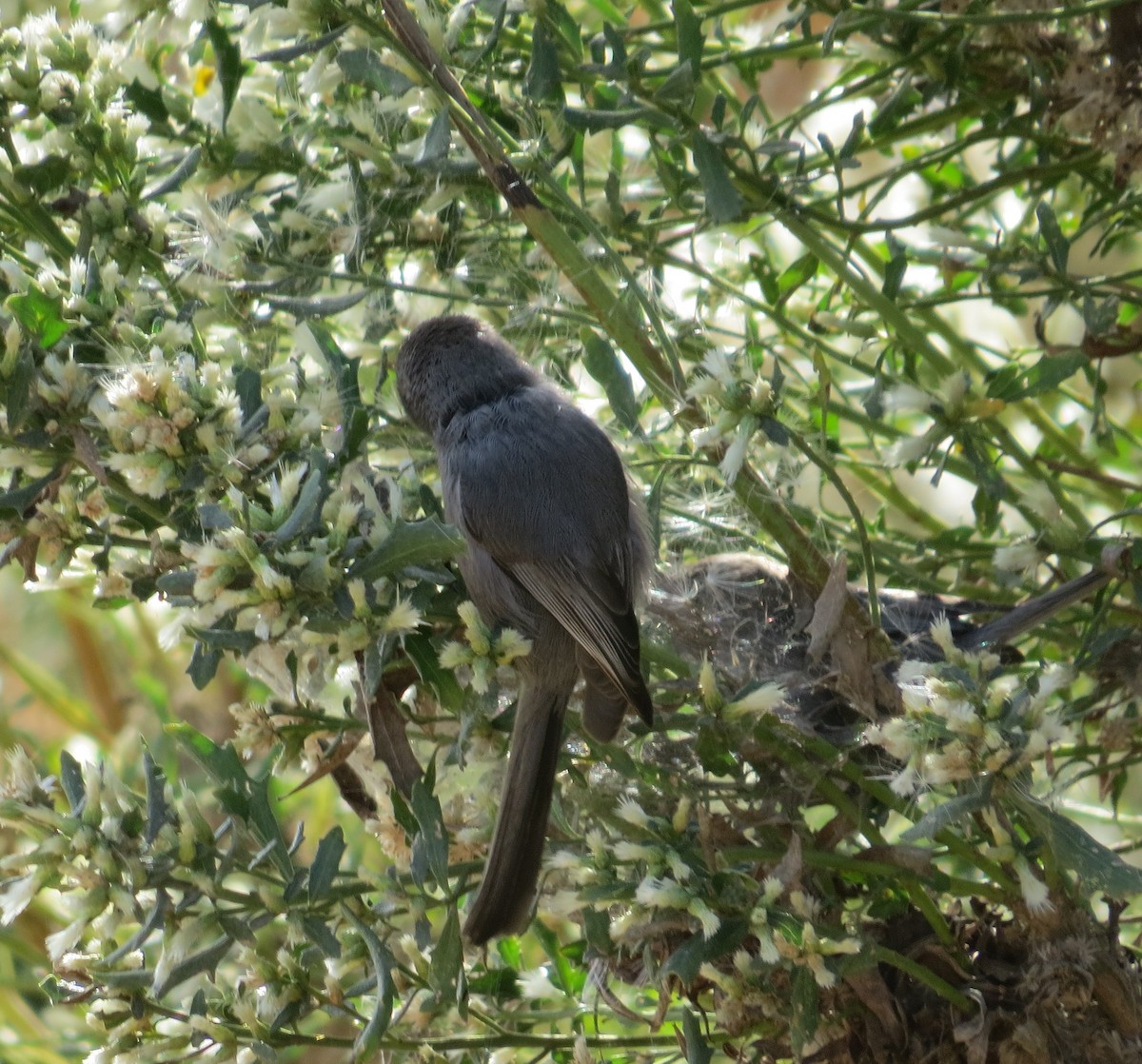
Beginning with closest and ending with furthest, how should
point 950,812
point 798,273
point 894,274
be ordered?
point 950,812
point 894,274
point 798,273

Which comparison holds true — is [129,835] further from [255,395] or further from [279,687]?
[255,395]

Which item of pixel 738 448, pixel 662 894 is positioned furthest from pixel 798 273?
pixel 662 894

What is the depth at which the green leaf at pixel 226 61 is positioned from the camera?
5.18 ft

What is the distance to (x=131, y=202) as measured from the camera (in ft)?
5.23

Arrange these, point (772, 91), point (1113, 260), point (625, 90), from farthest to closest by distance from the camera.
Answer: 1. point (772, 91)
2. point (1113, 260)
3. point (625, 90)

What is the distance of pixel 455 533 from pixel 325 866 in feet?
1.10

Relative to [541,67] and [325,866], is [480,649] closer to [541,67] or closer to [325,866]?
[325,866]

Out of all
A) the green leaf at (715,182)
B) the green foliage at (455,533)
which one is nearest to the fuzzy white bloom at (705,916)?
the green foliage at (455,533)

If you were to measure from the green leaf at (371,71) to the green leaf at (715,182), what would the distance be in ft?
1.04

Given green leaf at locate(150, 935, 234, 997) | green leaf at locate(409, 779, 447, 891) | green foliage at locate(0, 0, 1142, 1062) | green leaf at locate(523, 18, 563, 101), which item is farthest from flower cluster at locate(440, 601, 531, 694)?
green leaf at locate(523, 18, 563, 101)

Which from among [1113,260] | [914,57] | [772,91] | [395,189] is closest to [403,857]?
[395,189]

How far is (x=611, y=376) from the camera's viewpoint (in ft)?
5.09

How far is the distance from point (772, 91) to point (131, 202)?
1894 mm

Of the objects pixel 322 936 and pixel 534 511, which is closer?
pixel 322 936
